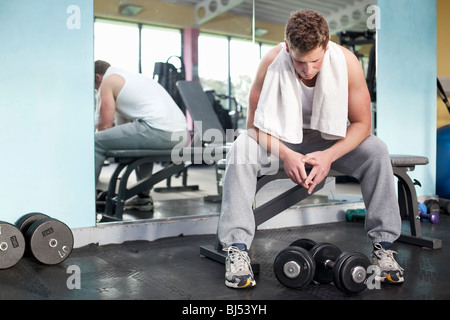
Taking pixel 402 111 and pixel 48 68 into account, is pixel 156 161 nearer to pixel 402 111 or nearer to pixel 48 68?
pixel 48 68

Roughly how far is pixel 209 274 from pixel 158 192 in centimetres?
177

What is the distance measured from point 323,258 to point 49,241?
1029 millimetres

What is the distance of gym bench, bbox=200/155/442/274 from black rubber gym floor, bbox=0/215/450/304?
0.14ft

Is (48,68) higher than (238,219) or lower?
higher

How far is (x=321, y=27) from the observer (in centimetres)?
143

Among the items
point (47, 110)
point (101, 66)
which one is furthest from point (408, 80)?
point (47, 110)

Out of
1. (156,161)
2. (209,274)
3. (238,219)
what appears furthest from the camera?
(156,161)

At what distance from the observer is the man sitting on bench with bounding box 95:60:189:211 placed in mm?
2477

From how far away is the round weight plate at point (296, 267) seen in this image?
1434mm

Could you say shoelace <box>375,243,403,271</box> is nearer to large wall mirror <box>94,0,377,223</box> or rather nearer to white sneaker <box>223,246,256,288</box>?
white sneaker <box>223,246,256,288</box>

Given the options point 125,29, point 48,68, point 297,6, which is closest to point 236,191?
point 48,68

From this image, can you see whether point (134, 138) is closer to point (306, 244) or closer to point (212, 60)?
point (212, 60)

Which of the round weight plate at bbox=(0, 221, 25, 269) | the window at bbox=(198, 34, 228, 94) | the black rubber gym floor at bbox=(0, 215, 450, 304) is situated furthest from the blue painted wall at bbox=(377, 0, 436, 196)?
the round weight plate at bbox=(0, 221, 25, 269)

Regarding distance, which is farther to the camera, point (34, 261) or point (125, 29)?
point (125, 29)
